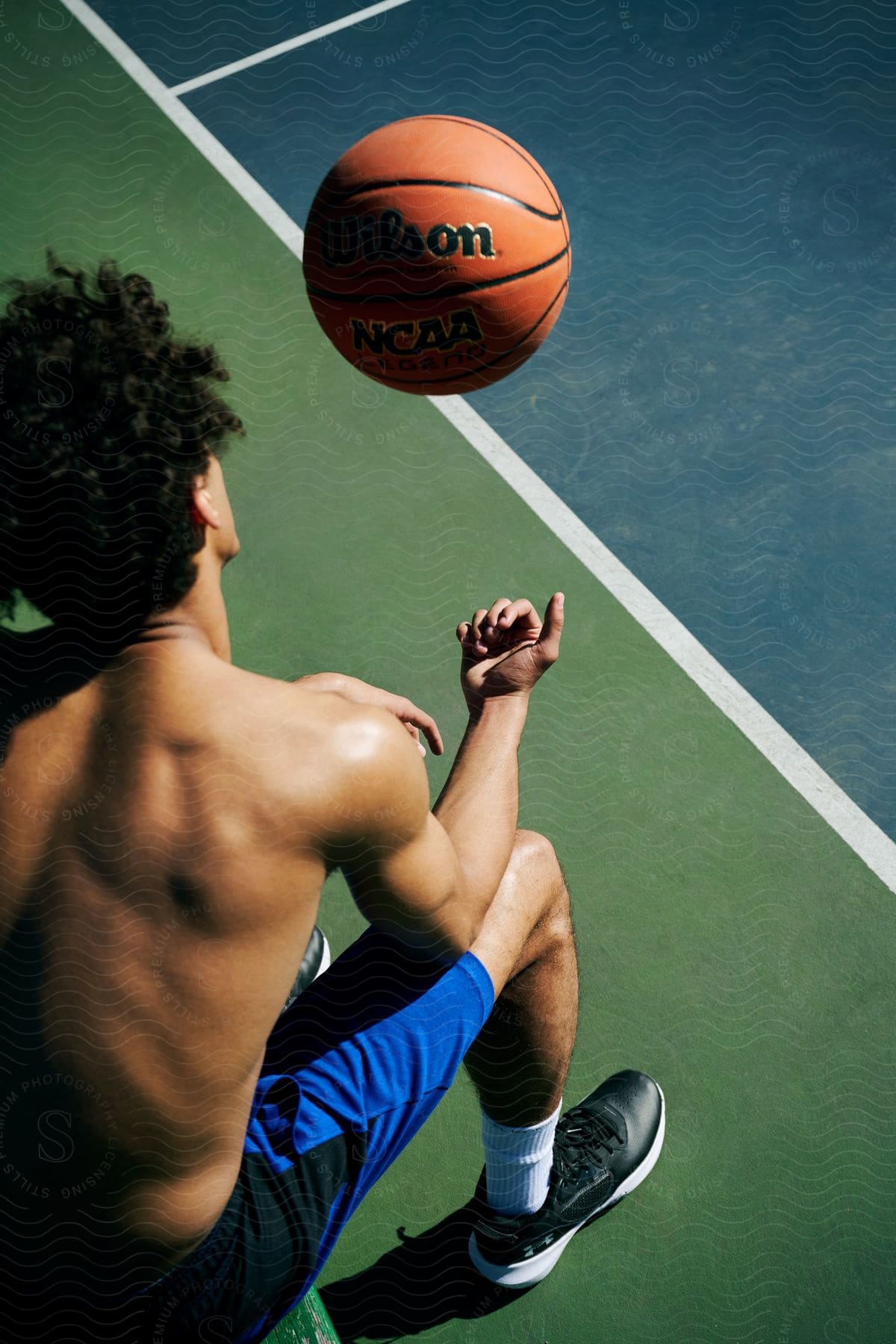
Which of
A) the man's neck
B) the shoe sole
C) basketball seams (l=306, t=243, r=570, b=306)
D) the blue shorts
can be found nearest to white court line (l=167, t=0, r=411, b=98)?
basketball seams (l=306, t=243, r=570, b=306)

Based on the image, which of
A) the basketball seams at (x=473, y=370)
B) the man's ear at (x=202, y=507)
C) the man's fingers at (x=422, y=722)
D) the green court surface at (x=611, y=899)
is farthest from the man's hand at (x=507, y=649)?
the green court surface at (x=611, y=899)

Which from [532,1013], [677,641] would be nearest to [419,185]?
[677,641]

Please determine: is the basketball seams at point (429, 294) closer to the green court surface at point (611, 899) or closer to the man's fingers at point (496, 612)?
the man's fingers at point (496, 612)

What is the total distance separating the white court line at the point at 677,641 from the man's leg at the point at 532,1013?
164cm

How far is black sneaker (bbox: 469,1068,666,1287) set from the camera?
10.7 feet

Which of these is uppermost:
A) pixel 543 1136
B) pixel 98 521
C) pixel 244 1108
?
pixel 98 521

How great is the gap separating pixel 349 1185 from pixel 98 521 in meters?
1.49

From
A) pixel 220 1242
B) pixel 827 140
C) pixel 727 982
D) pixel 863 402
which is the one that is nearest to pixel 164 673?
pixel 220 1242

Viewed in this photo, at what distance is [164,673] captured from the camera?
2.04m

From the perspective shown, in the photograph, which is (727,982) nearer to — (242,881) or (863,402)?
(242,881)

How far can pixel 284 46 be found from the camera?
7902mm

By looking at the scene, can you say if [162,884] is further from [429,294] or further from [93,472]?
[429,294]

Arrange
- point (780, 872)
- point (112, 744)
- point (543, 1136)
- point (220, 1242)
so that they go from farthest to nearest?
point (780, 872) < point (543, 1136) < point (220, 1242) < point (112, 744)

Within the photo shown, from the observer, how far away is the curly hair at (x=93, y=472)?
2121 millimetres
